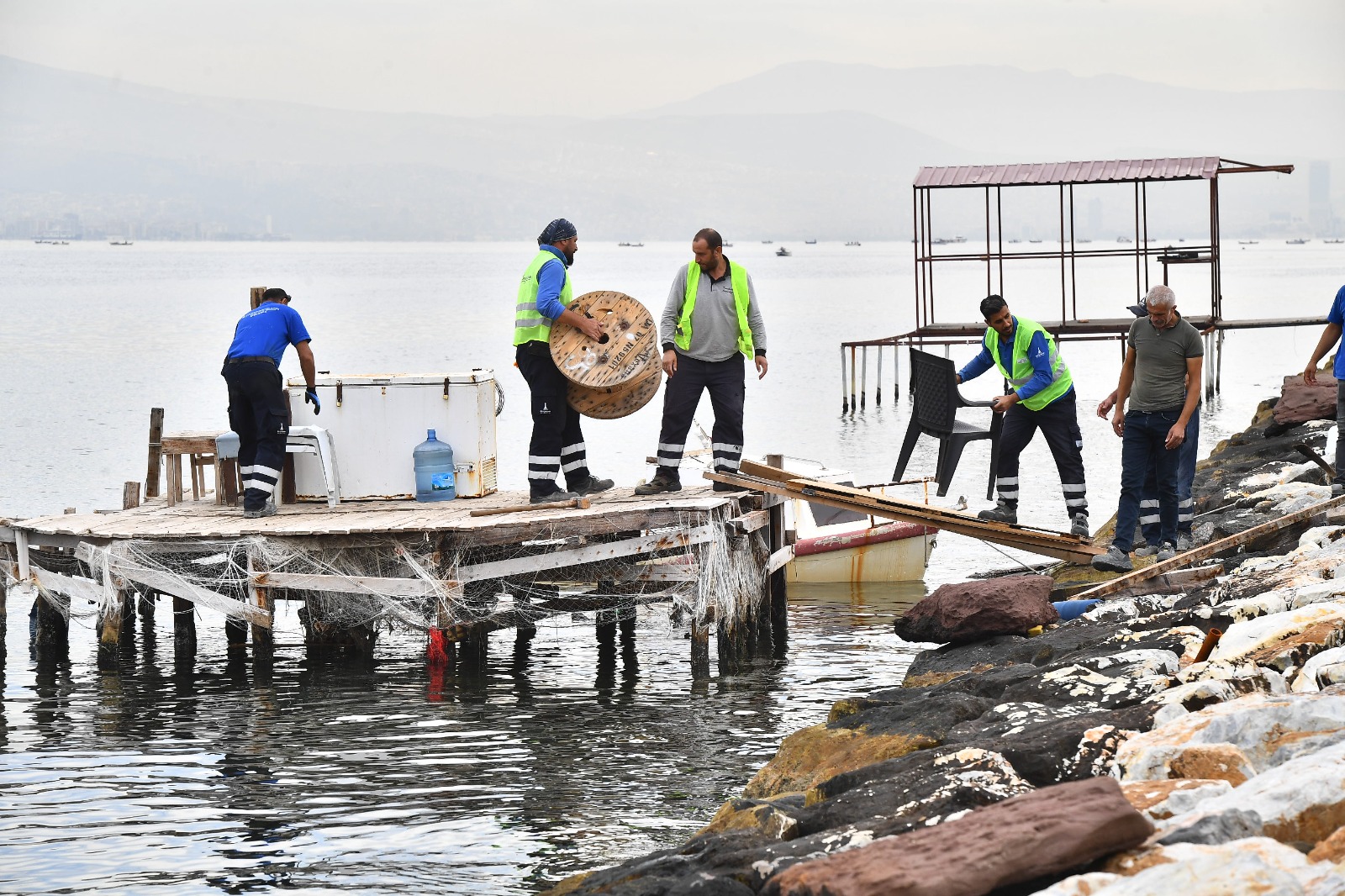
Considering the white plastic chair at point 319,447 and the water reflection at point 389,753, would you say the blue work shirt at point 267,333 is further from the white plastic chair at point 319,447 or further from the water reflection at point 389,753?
the water reflection at point 389,753

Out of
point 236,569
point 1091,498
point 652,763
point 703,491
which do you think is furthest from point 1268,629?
point 1091,498

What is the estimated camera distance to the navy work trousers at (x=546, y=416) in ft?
38.3

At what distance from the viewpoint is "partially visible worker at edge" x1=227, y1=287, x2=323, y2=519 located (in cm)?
1186

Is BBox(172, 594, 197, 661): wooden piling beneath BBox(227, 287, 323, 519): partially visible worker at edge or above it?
beneath

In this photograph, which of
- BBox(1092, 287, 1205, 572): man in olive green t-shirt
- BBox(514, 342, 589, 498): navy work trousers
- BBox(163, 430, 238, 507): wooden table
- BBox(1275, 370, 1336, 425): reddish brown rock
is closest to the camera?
BBox(1092, 287, 1205, 572): man in olive green t-shirt

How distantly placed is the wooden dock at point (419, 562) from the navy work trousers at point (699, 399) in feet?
1.34

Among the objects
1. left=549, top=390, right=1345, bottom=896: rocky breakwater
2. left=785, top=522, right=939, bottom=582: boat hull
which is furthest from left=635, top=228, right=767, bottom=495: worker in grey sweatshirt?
left=785, top=522, right=939, bottom=582: boat hull

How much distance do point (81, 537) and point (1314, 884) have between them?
996cm

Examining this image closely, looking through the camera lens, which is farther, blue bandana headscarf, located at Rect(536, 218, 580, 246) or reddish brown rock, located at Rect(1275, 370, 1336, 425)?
reddish brown rock, located at Rect(1275, 370, 1336, 425)


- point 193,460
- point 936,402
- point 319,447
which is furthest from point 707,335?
point 936,402

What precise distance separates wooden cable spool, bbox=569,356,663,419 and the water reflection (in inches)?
85.9

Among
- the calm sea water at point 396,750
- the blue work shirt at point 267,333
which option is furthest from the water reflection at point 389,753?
the blue work shirt at point 267,333

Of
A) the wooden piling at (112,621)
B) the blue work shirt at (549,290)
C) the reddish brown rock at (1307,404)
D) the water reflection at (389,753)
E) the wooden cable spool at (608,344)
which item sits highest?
the blue work shirt at (549,290)

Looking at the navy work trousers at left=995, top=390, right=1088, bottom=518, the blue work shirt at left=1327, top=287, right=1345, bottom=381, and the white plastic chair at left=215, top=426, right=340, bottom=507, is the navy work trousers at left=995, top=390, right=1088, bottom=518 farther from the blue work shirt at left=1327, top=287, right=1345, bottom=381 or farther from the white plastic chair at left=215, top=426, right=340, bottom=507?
the white plastic chair at left=215, top=426, right=340, bottom=507
